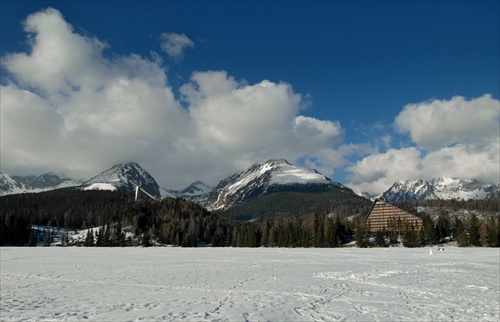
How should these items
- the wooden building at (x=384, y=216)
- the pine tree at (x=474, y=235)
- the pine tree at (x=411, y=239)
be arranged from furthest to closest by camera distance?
the wooden building at (x=384, y=216) → the pine tree at (x=411, y=239) → the pine tree at (x=474, y=235)

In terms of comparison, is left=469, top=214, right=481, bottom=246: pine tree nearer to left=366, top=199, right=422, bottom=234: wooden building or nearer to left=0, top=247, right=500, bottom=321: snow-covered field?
left=366, top=199, right=422, bottom=234: wooden building

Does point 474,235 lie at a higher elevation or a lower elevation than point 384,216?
lower

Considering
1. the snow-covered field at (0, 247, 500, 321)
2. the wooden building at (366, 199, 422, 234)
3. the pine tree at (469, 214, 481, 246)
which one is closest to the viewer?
the snow-covered field at (0, 247, 500, 321)

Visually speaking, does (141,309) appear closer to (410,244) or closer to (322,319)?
(322,319)

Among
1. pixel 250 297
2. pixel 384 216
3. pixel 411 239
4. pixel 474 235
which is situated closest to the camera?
pixel 250 297

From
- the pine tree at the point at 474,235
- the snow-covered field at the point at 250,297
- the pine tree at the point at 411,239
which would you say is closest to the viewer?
the snow-covered field at the point at 250,297

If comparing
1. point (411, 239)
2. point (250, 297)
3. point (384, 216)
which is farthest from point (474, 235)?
point (250, 297)

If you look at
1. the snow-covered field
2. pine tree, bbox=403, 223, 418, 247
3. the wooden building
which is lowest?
the snow-covered field

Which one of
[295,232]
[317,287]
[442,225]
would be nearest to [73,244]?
[295,232]

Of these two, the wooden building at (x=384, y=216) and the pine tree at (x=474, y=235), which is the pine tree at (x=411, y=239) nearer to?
the pine tree at (x=474, y=235)

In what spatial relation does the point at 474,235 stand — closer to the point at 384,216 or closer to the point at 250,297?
the point at 384,216

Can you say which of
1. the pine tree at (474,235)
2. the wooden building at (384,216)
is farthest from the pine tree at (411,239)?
the wooden building at (384,216)

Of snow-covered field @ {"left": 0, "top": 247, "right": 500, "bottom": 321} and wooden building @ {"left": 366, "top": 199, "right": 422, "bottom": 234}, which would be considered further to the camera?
wooden building @ {"left": 366, "top": 199, "right": 422, "bottom": 234}

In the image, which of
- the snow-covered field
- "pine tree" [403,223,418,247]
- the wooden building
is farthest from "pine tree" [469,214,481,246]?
the snow-covered field
